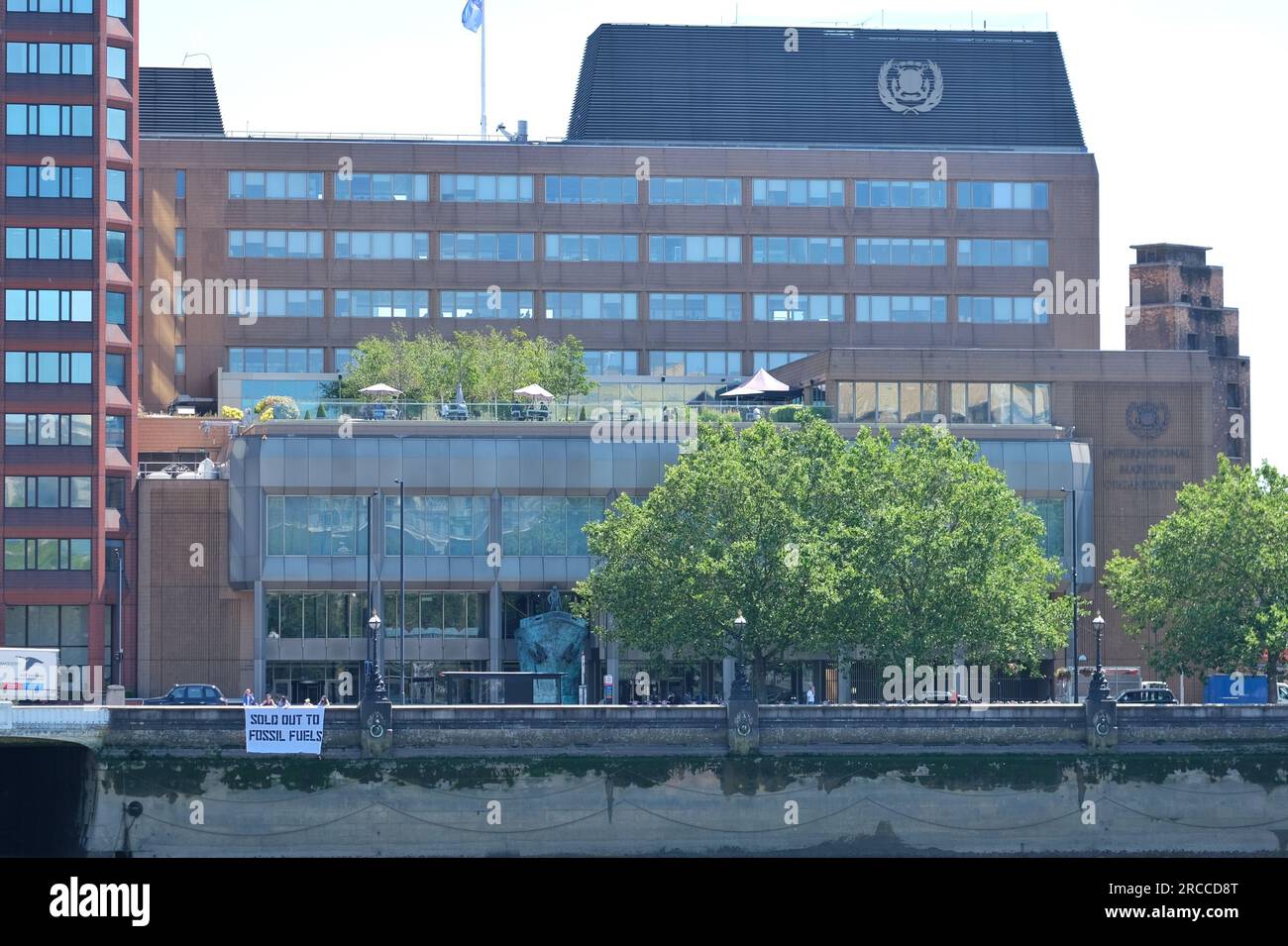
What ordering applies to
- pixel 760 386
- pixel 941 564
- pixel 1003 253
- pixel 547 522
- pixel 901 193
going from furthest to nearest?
pixel 1003 253
pixel 901 193
pixel 760 386
pixel 547 522
pixel 941 564

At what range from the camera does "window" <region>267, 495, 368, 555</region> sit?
337 feet

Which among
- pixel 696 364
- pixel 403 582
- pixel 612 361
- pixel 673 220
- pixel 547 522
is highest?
pixel 673 220

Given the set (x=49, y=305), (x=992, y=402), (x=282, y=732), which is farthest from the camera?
(x=992, y=402)

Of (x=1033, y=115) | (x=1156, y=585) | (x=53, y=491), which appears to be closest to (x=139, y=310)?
(x=53, y=491)

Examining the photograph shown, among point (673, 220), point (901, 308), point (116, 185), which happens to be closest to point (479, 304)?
point (673, 220)

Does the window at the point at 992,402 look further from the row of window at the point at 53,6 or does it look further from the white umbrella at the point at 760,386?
the row of window at the point at 53,6

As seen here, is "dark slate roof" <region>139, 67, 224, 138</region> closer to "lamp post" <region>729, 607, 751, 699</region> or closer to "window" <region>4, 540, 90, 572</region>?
"window" <region>4, 540, 90, 572</region>

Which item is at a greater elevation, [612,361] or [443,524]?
[612,361]

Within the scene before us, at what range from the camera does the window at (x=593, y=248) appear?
431ft

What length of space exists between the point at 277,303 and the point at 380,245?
634cm

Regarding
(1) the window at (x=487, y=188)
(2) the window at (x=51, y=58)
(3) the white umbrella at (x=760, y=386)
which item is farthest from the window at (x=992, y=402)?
(2) the window at (x=51, y=58)

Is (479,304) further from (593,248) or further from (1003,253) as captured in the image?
(1003,253)

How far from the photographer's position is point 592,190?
131125mm

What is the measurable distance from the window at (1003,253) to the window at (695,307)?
12.7 metres
